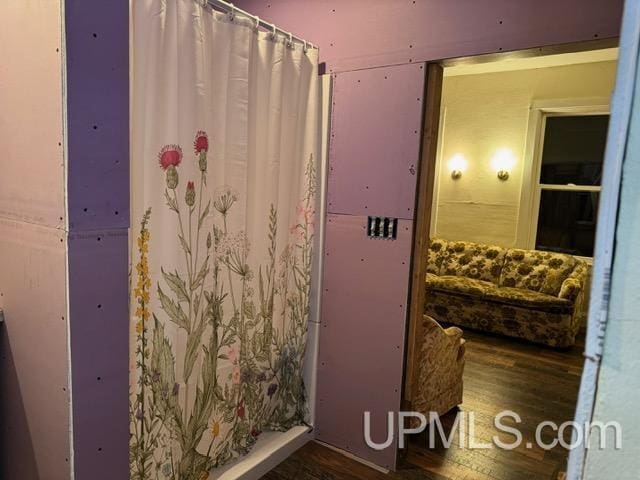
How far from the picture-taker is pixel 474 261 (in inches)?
201

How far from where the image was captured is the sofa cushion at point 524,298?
4.21 m

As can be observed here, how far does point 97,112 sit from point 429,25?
60.4 inches

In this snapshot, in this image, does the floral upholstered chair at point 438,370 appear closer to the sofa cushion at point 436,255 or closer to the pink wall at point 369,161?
the pink wall at point 369,161

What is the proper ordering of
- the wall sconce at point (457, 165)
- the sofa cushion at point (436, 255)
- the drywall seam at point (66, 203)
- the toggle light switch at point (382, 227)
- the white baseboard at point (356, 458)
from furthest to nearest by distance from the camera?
the wall sconce at point (457, 165), the sofa cushion at point (436, 255), the white baseboard at point (356, 458), the toggle light switch at point (382, 227), the drywall seam at point (66, 203)

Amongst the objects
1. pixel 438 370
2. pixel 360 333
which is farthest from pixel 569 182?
pixel 360 333

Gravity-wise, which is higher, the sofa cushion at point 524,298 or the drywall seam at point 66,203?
the drywall seam at point 66,203

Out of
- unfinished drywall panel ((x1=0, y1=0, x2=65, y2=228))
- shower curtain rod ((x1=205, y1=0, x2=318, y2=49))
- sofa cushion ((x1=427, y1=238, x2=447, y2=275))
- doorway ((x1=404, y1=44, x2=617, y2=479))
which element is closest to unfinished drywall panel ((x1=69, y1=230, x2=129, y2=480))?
unfinished drywall panel ((x1=0, y1=0, x2=65, y2=228))

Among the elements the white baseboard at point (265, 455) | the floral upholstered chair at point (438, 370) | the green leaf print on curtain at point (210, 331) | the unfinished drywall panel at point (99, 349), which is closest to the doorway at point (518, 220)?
the floral upholstered chair at point (438, 370)

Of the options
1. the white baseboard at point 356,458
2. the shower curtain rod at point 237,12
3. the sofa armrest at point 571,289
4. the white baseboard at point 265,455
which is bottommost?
the white baseboard at point 356,458

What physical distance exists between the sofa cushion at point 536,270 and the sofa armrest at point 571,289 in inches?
5.5

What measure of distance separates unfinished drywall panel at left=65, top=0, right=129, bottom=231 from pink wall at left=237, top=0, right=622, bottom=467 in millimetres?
1276

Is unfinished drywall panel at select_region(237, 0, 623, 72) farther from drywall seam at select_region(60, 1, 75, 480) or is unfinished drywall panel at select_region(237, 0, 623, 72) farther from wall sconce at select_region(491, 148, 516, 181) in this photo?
wall sconce at select_region(491, 148, 516, 181)

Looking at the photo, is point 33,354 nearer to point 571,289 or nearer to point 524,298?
point 524,298

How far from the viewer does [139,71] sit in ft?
5.11
